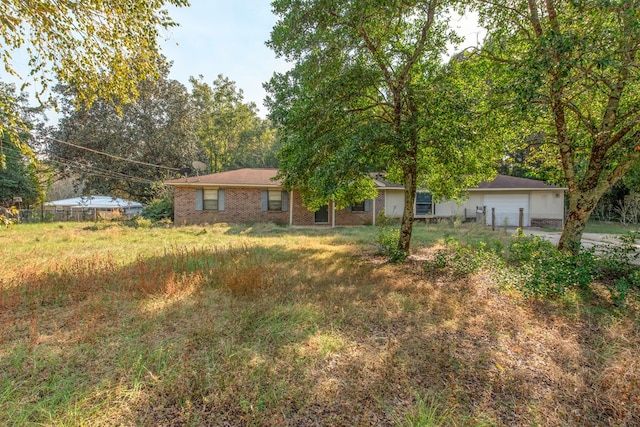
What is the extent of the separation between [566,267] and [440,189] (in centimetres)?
387

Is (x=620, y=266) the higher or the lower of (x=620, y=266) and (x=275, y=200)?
the lower

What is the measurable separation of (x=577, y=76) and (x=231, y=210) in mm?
14503

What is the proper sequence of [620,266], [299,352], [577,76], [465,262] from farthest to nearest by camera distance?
[465,262]
[620,266]
[577,76]
[299,352]

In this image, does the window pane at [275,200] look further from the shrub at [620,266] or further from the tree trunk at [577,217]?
the shrub at [620,266]

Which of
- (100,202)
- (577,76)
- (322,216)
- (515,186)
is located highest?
(577,76)

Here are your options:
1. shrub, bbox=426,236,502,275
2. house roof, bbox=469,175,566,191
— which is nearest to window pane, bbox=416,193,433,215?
house roof, bbox=469,175,566,191

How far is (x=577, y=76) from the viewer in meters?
4.64

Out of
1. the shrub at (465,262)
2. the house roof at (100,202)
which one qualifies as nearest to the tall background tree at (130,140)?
the house roof at (100,202)

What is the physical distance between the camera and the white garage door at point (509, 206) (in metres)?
17.3

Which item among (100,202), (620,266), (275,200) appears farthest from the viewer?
(100,202)

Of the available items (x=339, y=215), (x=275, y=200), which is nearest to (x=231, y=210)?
(x=275, y=200)

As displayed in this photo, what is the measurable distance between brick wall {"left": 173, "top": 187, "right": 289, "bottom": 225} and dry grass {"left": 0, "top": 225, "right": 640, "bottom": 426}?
33.2 ft

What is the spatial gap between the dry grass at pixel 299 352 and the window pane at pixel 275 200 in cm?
1091

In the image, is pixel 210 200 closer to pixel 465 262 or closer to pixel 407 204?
pixel 407 204
